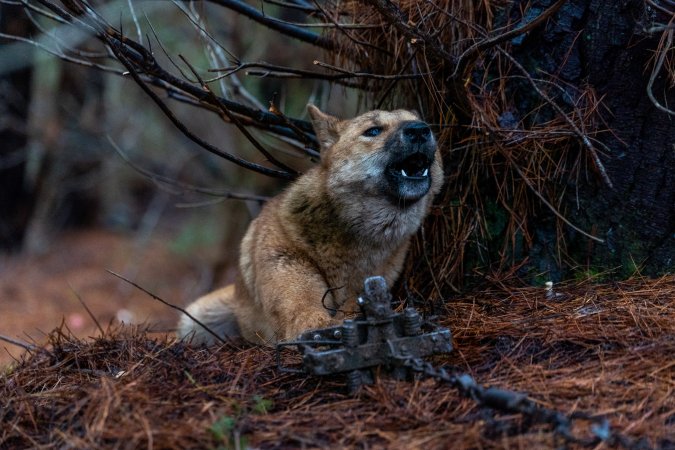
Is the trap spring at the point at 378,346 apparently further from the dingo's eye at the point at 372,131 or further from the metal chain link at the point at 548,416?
the dingo's eye at the point at 372,131

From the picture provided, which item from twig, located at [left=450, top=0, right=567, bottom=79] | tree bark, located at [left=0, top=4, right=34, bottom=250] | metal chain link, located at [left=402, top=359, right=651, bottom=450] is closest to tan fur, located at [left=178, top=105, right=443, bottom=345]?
twig, located at [left=450, top=0, right=567, bottom=79]

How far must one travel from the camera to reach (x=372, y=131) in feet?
15.4

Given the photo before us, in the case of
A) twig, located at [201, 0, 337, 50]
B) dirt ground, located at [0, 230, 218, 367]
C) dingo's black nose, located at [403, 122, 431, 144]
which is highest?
twig, located at [201, 0, 337, 50]

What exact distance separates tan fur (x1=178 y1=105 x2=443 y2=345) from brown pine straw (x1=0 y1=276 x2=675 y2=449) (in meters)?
0.64

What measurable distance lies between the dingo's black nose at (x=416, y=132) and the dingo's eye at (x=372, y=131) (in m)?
0.37

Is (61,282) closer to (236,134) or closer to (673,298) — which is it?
(236,134)

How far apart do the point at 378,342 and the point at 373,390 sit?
0.21 metres

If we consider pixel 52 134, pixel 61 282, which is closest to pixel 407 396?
pixel 61 282

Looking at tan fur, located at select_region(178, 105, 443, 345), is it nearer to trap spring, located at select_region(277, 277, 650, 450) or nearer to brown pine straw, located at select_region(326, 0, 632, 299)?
brown pine straw, located at select_region(326, 0, 632, 299)

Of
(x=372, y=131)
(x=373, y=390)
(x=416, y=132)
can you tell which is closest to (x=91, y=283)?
(x=372, y=131)

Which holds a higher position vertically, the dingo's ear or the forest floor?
the dingo's ear

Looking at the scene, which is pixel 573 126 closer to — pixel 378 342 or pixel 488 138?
pixel 488 138

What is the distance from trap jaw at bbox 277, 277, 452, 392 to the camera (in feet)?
10.3

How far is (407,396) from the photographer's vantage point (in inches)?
119
